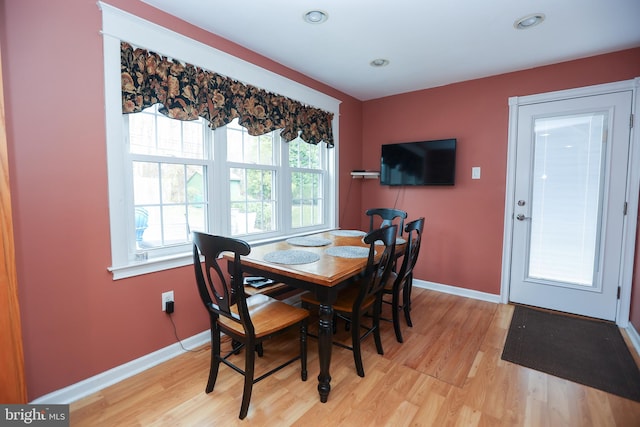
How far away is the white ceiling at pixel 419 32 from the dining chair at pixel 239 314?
1.59m

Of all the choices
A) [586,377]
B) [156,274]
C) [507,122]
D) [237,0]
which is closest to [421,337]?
[586,377]

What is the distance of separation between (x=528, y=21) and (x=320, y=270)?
2.26 meters

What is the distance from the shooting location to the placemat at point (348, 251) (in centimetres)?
200

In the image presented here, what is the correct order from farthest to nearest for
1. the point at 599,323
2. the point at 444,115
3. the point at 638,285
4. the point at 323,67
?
1. the point at 444,115
2. the point at 323,67
3. the point at 599,323
4. the point at 638,285

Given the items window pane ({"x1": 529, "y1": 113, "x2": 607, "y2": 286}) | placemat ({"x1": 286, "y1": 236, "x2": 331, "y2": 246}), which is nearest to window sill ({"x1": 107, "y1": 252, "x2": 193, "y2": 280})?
placemat ({"x1": 286, "y1": 236, "x2": 331, "y2": 246})

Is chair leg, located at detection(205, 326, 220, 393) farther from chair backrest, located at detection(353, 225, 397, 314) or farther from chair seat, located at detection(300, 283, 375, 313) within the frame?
chair backrest, located at detection(353, 225, 397, 314)

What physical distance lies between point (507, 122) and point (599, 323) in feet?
6.65

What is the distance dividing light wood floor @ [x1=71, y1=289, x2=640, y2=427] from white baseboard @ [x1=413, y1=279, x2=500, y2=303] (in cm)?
107

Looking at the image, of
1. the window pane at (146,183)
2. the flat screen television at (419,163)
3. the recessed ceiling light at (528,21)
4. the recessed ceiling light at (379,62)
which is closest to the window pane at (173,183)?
the window pane at (146,183)

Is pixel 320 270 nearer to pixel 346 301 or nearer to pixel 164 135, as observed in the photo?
pixel 346 301

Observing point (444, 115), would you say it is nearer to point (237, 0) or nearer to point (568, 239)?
point (568, 239)

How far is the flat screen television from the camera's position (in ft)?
10.8

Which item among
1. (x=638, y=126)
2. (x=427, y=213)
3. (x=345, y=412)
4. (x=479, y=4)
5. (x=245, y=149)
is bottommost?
(x=345, y=412)

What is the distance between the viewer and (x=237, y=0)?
1.87m
